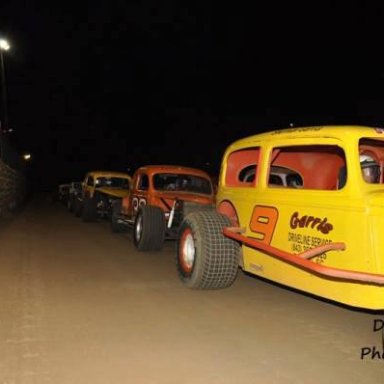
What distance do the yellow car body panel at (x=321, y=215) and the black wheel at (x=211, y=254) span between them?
8.7 inches

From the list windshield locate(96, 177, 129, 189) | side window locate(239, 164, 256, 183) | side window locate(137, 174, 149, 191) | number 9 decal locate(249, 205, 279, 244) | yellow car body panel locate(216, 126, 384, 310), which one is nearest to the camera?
yellow car body panel locate(216, 126, 384, 310)

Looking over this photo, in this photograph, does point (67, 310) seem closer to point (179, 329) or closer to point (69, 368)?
point (179, 329)

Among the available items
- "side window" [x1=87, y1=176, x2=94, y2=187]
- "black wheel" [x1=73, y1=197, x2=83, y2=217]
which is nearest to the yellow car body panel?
"side window" [x1=87, y1=176, x2=94, y2=187]

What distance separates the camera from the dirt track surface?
4.73 m

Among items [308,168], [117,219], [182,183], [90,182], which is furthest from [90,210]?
[308,168]

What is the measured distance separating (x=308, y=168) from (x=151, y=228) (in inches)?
155

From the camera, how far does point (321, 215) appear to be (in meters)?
5.82

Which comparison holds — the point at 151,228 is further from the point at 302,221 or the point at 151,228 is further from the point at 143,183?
the point at 302,221

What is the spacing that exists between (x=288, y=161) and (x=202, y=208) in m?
2.45

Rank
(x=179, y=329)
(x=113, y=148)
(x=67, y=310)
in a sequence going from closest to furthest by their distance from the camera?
(x=179, y=329), (x=67, y=310), (x=113, y=148)

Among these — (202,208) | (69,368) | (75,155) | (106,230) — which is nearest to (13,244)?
(106,230)

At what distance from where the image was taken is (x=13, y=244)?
12695 millimetres

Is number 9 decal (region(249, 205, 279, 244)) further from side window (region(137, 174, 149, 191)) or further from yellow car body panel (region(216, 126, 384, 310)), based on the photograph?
side window (region(137, 174, 149, 191))

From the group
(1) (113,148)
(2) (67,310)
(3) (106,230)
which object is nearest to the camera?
(2) (67,310)
